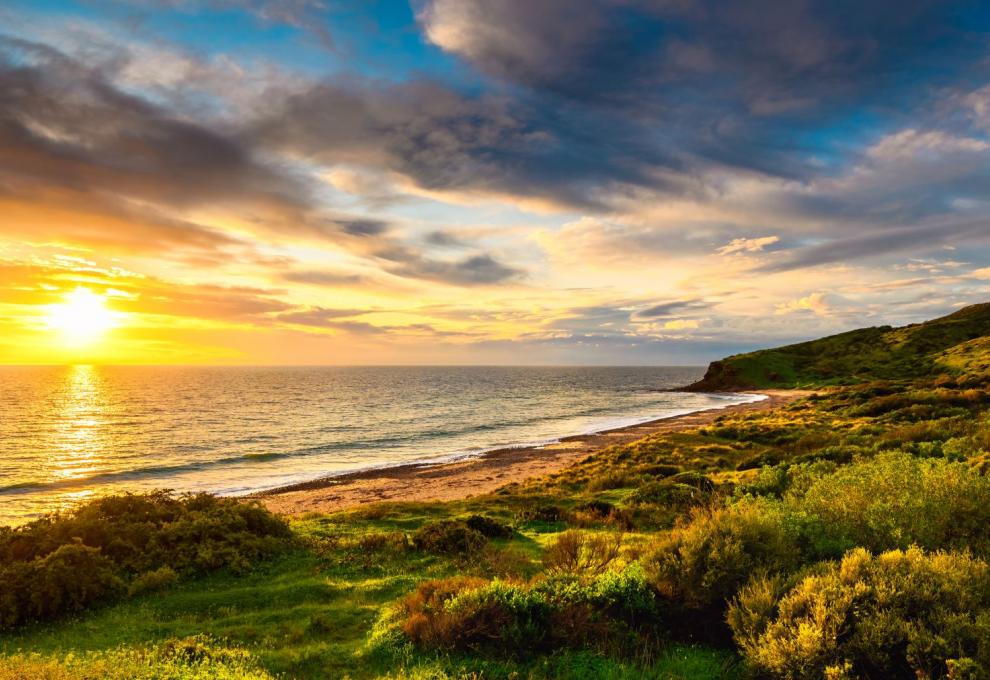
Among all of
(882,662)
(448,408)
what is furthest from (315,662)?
(448,408)

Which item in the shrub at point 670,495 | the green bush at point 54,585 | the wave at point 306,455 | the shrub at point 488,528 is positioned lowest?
the wave at point 306,455

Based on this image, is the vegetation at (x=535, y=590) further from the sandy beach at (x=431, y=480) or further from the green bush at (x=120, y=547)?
the sandy beach at (x=431, y=480)

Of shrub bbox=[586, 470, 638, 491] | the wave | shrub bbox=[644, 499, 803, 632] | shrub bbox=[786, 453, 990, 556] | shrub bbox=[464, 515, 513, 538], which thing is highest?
shrub bbox=[786, 453, 990, 556]

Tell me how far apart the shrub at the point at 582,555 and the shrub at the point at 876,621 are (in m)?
3.81

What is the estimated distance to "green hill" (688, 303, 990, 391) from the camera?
3888 inches

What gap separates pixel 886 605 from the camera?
7559mm

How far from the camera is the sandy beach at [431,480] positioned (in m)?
35.9

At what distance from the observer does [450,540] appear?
17.2 metres

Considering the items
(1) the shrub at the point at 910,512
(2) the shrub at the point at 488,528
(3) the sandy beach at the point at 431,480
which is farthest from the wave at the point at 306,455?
(1) the shrub at the point at 910,512

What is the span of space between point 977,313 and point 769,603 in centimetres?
17272

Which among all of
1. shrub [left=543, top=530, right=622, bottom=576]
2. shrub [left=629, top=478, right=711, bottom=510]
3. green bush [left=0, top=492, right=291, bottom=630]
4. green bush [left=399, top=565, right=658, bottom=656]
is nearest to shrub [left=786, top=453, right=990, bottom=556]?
green bush [left=399, top=565, right=658, bottom=656]

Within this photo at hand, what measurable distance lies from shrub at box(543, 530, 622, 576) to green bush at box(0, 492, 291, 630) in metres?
9.80

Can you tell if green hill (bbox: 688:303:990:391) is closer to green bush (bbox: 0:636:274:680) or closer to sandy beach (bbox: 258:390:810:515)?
sandy beach (bbox: 258:390:810:515)

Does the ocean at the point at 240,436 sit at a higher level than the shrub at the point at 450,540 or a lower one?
lower
